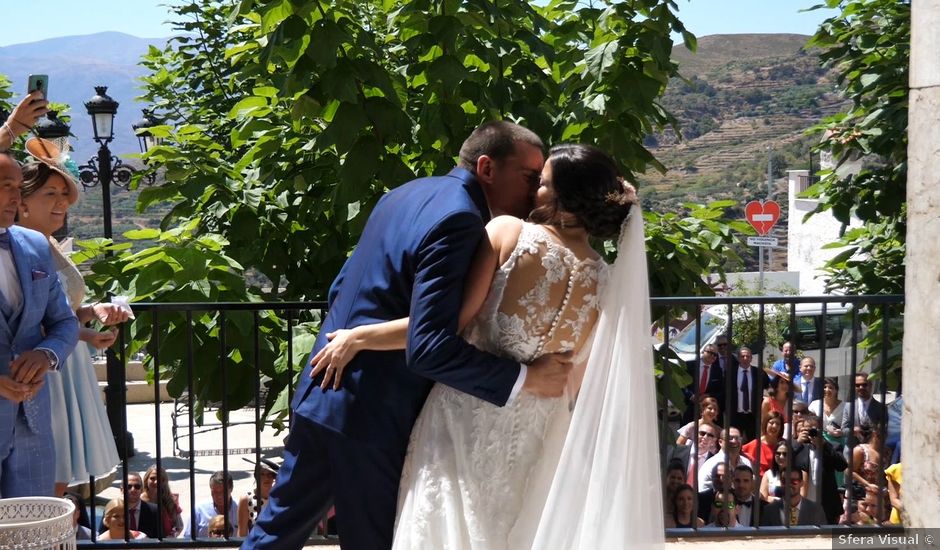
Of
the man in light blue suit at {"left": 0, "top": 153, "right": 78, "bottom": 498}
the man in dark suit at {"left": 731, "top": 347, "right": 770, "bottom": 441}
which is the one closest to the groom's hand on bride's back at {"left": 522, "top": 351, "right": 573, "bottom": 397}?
the man in light blue suit at {"left": 0, "top": 153, "right": 78, "bottom": 498}

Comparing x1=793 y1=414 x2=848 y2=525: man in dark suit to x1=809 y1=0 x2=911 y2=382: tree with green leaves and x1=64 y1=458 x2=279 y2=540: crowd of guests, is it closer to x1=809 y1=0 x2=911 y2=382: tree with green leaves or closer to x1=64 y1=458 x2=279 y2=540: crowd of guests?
x1=809 y1=0 x2=911 y2=382: tree with green leaves

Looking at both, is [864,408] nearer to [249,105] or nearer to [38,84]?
[249,105]

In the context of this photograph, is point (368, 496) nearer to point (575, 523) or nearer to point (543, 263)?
point (575, 523)

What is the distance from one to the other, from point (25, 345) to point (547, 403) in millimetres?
1904

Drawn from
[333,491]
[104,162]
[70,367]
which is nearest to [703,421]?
[70,367]

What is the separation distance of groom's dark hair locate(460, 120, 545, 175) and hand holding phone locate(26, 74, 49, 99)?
2027 millimetres

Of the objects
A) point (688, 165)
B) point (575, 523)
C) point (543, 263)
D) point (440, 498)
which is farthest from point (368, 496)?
point (688, 165)

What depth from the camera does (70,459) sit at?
4516 mm

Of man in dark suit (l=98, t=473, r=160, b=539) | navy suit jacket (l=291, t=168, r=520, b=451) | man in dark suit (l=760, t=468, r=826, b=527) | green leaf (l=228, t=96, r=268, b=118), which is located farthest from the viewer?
man in dark suit (l=760, t=468, r=826, b=527)

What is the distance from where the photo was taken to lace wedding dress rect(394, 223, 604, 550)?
10.7 ft

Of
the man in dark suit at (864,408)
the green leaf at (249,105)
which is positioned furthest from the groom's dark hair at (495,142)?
the man in dark suit at (864,408)

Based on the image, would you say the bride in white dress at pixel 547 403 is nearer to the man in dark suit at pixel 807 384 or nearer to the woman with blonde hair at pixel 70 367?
the woman with blonde hair at pixel 70 367

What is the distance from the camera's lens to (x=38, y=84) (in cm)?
446

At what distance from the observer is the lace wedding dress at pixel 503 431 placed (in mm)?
3252
